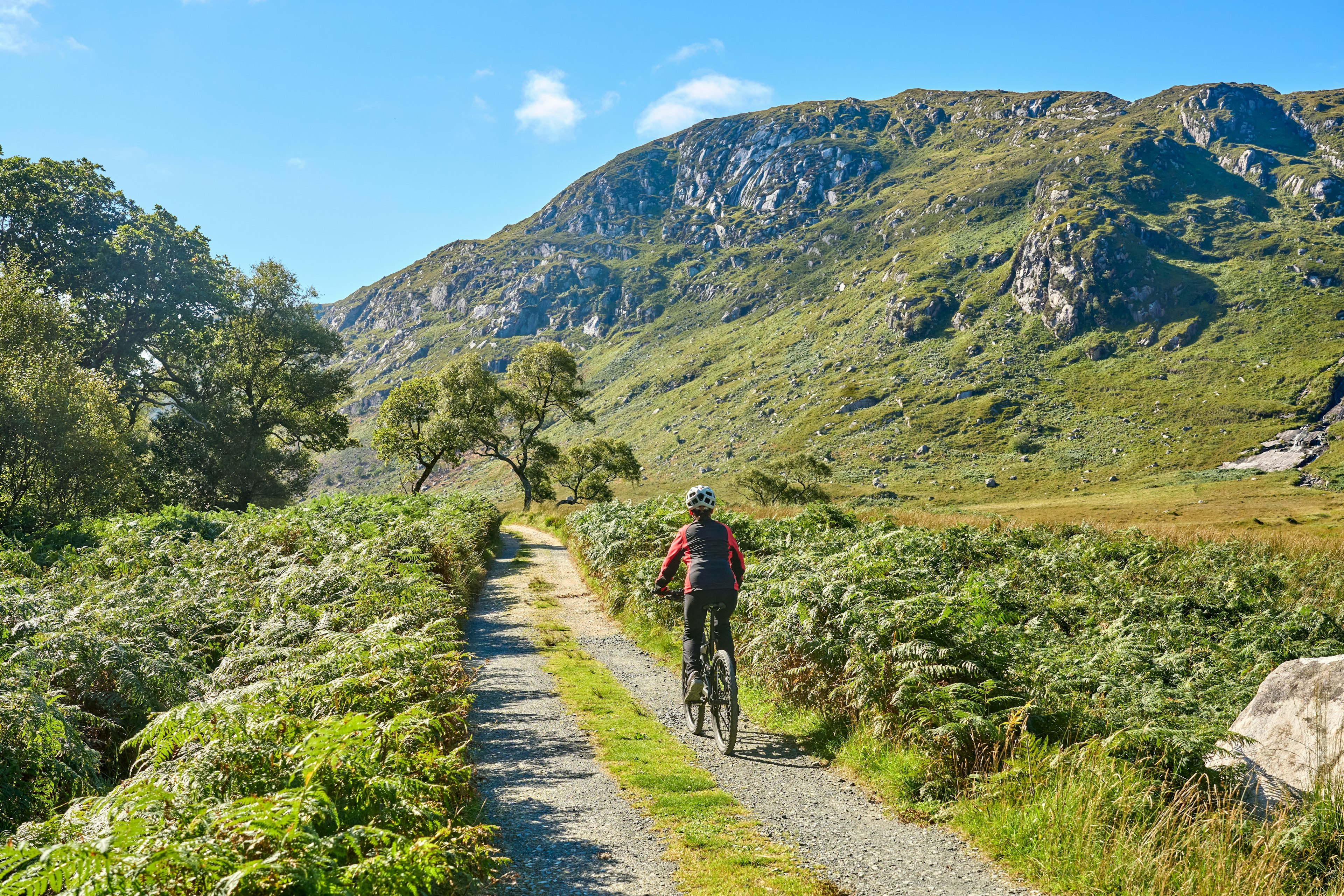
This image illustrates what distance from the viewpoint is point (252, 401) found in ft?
134

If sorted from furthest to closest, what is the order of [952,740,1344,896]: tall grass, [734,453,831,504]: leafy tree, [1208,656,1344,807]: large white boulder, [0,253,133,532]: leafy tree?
[734,453,831,504]: leafy tree
[0,253,133,532]: leafy tree
[1208,656,1344,807]: large white boulder
[952,740,1344,896]: tall grass

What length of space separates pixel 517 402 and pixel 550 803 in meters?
49.0

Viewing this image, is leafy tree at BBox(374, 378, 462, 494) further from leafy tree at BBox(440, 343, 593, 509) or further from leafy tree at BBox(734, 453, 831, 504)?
leafy tree at BBox(734, 453, 831, 504)

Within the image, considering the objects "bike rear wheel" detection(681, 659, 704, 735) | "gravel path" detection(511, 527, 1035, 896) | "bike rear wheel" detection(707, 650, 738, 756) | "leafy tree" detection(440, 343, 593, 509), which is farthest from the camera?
"leafy tree" detection(440, 343, 593, 509)

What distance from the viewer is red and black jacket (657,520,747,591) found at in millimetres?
9219

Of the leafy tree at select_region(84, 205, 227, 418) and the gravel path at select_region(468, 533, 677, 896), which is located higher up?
the leafy tree at select_region(84, 205, 227, 418)

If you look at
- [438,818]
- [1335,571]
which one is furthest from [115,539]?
[1335,571]

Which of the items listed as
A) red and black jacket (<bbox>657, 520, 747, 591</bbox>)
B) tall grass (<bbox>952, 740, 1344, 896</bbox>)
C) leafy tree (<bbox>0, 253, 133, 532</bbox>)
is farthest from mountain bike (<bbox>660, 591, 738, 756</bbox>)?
leafy tree (<bbox>0, 253, 133, 532</bbox>)

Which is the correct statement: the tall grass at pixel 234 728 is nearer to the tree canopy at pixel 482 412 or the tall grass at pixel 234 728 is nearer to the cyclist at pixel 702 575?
the cyclist at pixel 702 575

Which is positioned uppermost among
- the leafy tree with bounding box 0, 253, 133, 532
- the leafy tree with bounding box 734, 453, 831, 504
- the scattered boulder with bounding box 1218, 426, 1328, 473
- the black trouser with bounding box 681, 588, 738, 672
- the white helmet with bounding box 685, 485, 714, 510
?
the leafy tree with bounding box 0, 253, 133, 532

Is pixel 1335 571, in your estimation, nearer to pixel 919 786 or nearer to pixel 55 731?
pixel 919 786

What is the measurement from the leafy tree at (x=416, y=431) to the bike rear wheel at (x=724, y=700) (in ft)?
143

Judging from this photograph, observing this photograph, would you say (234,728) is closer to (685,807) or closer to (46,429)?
(685,807)

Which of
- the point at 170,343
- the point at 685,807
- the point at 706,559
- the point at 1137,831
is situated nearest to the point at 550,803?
the point at 685,807
